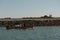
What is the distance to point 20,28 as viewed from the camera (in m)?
71.8

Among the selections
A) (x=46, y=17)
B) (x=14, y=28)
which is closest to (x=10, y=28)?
(x=14, y=28)

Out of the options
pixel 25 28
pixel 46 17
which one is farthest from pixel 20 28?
pixel 46 17

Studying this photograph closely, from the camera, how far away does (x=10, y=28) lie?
7175 cm

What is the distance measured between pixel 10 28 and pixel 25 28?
14.2 feet

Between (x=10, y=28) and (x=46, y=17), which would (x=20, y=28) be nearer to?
(x=10, y=28)

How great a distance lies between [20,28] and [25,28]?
4.79 ft

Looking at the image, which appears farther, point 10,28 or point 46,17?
point 46,17

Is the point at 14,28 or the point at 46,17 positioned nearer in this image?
the point at 14,28

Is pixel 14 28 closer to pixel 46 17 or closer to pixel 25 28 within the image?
pixel 25 28

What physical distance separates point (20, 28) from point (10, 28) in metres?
2.89

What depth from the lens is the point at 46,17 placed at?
138000 millimetres

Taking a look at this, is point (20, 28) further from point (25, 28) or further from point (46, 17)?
point (46, 17)

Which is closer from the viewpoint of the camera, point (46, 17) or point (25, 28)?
point (25, 28)

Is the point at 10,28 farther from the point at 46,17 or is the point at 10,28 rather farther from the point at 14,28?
the point at 46,17
